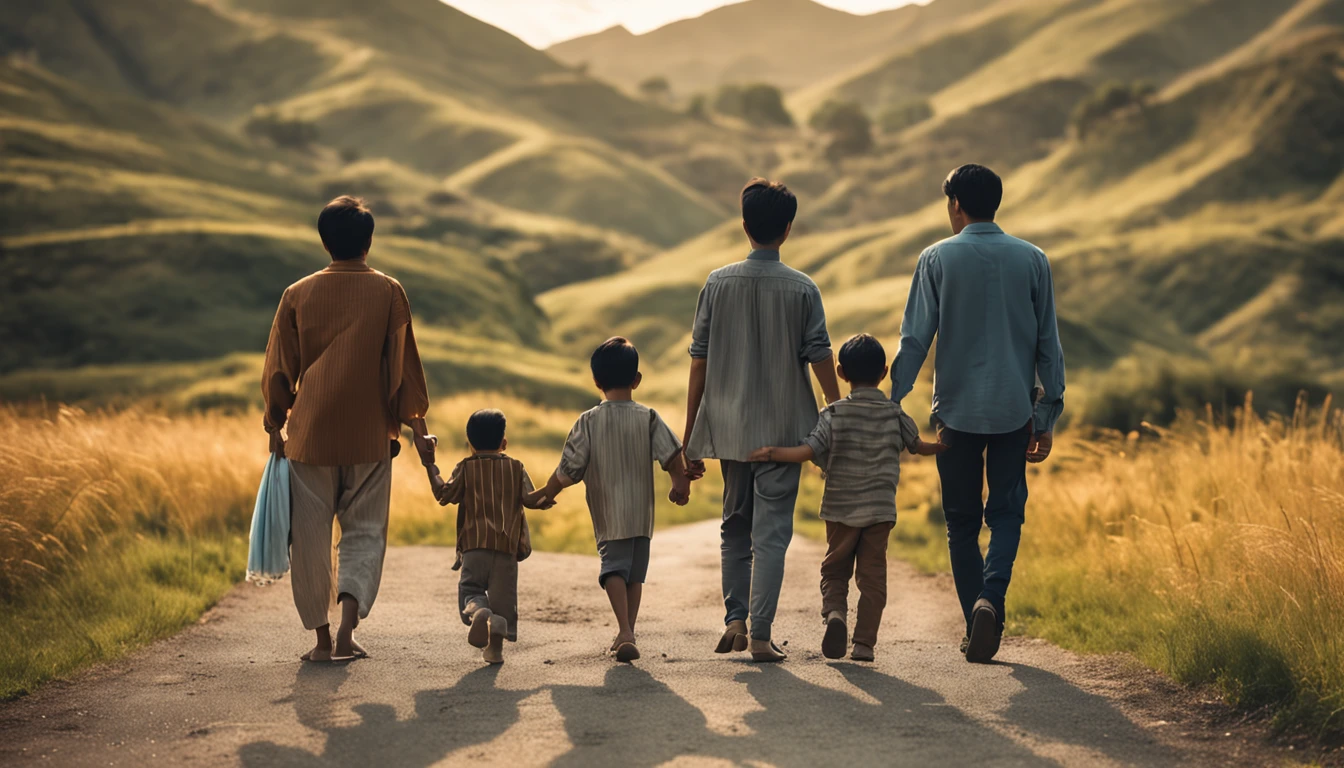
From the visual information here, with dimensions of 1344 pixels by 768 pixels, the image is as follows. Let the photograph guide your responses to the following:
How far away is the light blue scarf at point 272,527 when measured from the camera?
665 centimetres

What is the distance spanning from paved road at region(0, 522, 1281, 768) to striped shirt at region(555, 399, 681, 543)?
30.5 inches

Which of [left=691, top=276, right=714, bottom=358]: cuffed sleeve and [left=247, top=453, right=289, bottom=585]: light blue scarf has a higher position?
[left=691, top=276, right=714, bottom=358]: cuffed sleeve

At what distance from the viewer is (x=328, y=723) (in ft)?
17.7

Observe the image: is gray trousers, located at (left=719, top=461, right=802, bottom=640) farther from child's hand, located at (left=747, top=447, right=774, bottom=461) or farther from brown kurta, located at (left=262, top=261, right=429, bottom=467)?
brown kurta, located at (left=262, top=261, right=429, bottom=467)

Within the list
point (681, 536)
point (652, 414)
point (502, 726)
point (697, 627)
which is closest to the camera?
point (502, 726)

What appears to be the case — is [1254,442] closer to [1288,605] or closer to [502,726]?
[1288,605]

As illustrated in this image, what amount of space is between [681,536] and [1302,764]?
421 inches

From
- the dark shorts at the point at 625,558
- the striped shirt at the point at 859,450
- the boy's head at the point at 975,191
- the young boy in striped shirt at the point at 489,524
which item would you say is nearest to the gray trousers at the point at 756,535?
the striped shirt at the point at 859,450

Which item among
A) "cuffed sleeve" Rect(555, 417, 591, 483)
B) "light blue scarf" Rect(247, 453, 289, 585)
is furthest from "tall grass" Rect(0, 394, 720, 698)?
"cuffed sleeve" Rect(555, 417, 591, 483)

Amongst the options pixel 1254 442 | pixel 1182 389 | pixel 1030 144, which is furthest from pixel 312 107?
pixel 1254 442

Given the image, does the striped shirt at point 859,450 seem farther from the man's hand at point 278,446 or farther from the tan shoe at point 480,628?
the man's hand at point 278,446

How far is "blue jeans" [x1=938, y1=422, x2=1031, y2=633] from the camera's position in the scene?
22.4ft

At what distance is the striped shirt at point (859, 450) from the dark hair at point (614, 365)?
1.02m

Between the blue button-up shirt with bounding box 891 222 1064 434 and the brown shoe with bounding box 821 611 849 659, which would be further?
the blue button-up shirt with bounding box 891 222 1064 434
